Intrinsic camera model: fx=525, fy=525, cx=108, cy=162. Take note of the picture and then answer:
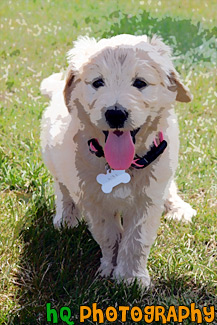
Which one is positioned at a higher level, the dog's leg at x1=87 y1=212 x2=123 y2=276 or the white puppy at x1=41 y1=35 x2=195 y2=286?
the white puppy at x1=41 y1=35 x2=195 y2=286

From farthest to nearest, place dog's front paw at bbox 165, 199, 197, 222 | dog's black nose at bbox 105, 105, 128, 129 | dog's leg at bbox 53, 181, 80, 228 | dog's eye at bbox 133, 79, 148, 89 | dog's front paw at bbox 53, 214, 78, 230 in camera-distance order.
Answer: dog's front paw at bbox 165, 199, 197, 222
dog's leg at bbox 53, 181, 80, 228
dog's front paw at bbox 53, 214, 78, 230
dog's eye at bbox 133, 79, 148, 89
dog's black nose at bbox 105, 105, 128, 129

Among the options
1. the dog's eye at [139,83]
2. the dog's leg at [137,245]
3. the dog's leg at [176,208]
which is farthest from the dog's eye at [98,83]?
the dog's leg at [176,208]

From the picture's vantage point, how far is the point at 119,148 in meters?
2.54

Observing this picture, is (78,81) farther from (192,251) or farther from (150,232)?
(192,251)

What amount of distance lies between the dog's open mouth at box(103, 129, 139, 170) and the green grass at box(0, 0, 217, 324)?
738 mm

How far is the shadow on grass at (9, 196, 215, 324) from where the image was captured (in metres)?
2.77

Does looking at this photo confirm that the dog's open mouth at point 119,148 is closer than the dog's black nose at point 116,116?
No

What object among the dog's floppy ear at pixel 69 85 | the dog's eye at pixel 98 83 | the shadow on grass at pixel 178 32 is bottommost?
the shadow on grass at pixel 178 32

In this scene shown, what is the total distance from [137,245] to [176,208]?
811 mm

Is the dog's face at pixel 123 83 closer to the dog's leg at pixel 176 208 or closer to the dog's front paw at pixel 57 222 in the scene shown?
the dog's front paw at pixel 57 222

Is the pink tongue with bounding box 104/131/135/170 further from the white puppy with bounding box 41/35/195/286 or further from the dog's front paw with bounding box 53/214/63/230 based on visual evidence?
the dog's front paw with bounding box 53/214/63/230

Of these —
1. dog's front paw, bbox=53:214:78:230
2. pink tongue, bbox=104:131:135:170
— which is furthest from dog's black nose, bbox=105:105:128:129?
dog's front paw, bbox=53:214:78:230

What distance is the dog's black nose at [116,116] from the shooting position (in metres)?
2.36

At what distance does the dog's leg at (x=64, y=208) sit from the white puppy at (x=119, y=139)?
0.66 ft
